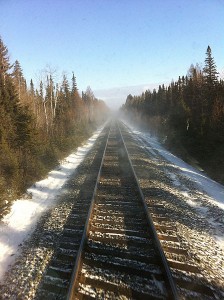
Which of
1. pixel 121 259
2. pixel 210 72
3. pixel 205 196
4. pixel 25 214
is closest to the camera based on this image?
pixel 121 259

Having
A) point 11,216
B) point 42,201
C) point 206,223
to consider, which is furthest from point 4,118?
point 206,223

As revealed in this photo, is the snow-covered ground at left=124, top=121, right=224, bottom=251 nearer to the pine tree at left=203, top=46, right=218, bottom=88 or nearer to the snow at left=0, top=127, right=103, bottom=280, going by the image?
the snow at left=0, top=127, right=103, bottom=280

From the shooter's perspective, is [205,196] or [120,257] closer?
[120,257]

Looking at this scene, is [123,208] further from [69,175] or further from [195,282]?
[69,175]

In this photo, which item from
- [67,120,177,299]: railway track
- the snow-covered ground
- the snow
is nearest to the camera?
[67,120,177,299]: railway track

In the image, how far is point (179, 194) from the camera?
9.90m

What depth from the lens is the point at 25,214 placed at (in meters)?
8.22

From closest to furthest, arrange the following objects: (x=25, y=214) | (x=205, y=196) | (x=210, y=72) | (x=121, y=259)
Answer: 1. (x=121, y=259)
2. (x=25, y=214)
3. (x=205, y=196)
4. (x=210, y=72)

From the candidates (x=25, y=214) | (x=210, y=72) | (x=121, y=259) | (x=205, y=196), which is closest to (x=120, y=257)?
(x=121, y=259)

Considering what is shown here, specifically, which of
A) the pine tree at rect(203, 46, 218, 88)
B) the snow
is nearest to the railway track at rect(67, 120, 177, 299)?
the snow

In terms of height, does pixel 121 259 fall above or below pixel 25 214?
below

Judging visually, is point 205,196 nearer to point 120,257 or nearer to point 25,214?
point 120,257

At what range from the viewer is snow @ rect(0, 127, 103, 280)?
20.1ft

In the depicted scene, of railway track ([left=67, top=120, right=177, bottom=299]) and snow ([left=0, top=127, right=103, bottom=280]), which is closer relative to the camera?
railway track ([left=67, top=120, right=177, bottom=299])
